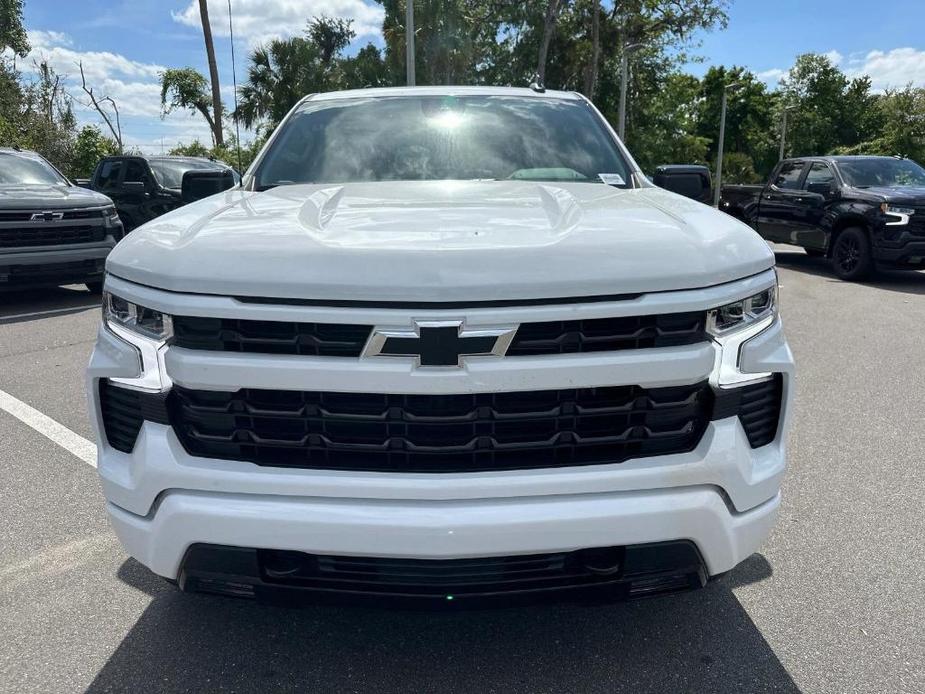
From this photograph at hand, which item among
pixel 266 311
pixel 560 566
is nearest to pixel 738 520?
pixel 560 566

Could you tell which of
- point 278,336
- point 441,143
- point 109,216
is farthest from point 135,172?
point 278,336

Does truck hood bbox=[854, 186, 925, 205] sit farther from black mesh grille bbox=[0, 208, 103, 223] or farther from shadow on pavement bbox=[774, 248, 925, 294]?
black mesh grille bbox=[0, 208, 103, 223]

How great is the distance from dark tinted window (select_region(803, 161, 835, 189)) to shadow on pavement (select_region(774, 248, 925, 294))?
1380 mm

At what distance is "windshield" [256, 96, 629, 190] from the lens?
3.17 m

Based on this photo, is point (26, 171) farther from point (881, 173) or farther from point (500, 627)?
point (881, 173)

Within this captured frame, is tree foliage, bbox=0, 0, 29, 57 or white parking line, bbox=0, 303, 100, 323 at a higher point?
tree foliage, bbox=0, 0, 29, 57

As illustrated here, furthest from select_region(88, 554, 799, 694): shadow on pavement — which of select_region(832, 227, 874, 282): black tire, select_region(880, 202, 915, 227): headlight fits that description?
select_region(832, 227, 874, 282): black tire

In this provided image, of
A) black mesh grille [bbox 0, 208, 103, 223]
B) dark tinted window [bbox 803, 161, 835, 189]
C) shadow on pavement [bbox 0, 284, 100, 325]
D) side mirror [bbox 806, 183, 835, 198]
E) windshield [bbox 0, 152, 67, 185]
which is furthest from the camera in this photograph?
dark tinted window [bbox 803, 161, 835, 189]

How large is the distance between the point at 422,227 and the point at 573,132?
1748 mm

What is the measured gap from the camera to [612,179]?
315cm

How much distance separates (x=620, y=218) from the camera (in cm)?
215

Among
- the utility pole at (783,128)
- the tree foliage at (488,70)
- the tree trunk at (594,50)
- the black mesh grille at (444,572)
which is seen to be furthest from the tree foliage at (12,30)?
the utility pole at (783,128)

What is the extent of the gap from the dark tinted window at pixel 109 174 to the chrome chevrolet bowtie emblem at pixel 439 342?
1219 cm

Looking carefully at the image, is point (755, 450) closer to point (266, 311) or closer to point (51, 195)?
point (266, 311)
